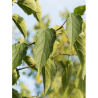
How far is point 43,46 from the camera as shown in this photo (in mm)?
353

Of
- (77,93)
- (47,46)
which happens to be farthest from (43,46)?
(77,93)

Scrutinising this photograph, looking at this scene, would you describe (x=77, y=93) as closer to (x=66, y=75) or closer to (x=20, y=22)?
(x=66, y=75)

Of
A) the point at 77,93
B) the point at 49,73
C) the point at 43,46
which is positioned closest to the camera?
the point at 43,46

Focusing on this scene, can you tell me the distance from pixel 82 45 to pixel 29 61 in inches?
9.9

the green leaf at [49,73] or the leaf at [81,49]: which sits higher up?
the leaf at [81,49]

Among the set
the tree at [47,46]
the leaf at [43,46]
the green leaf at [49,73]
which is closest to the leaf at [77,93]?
the tree at [47,46]

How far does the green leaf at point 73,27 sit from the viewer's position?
34 centimetres

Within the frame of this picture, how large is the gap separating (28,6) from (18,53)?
18cm

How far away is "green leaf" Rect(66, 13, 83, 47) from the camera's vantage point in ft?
1.12

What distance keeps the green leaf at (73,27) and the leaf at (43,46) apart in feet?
0.17

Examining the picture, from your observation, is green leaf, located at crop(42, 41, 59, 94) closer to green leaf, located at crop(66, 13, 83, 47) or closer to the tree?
the tree

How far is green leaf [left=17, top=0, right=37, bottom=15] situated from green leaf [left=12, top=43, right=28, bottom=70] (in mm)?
132

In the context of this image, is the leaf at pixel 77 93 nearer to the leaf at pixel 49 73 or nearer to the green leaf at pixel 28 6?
the leaf at pixel 49 73
